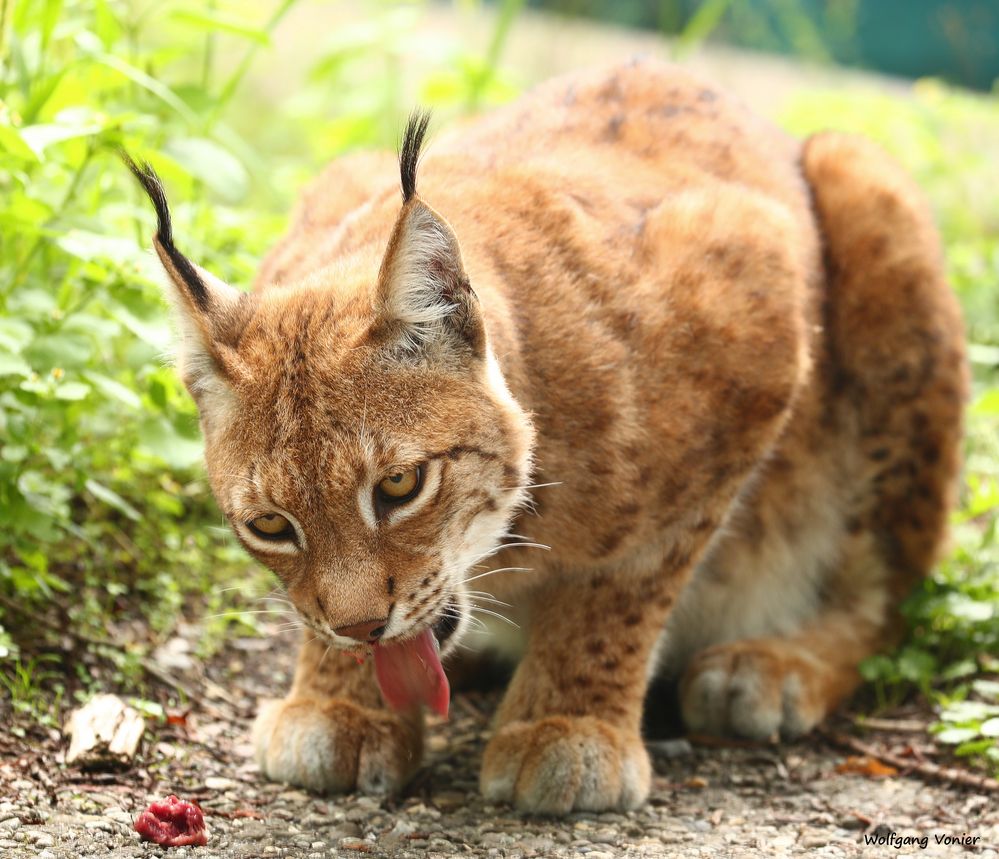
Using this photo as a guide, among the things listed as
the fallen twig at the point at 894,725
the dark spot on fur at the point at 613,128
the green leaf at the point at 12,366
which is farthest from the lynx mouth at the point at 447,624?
the dark spot on fur at the point at 613,128

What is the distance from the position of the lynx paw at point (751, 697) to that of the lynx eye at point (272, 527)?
1760 mm

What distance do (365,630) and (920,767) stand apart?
189 centimetres

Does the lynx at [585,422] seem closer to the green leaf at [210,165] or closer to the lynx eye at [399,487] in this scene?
the lynx eye at [399,487]

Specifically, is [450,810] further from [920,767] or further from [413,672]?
[920,767]

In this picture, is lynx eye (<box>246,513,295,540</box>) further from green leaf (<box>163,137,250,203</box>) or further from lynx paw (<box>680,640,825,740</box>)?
lynx paw (<box>680,640,825,740</box>)

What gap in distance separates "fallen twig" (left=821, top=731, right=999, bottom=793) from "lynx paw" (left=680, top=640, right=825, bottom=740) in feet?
0.39

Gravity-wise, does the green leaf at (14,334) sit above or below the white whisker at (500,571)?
above

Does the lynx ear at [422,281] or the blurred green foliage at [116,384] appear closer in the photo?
the lynx ear at [422,281]

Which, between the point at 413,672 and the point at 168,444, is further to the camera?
the point at 168,444

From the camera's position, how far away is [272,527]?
3176 millimetres

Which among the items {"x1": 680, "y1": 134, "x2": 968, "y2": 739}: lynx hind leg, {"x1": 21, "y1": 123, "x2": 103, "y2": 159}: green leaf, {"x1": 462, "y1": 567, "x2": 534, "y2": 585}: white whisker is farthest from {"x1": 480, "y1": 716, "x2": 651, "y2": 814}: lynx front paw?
{"x1": 21, "y1": 123, "x2": 103, "y2": 159}: green leaf

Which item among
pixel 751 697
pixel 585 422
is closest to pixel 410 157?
pixel 585 422

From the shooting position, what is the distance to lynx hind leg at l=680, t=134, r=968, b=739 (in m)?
4.61

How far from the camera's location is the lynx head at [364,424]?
307 centimetres
